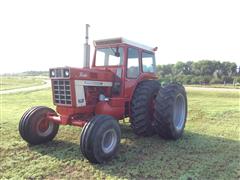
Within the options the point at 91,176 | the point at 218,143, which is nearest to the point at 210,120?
the point at 218,143

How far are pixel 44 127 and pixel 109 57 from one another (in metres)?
2.37

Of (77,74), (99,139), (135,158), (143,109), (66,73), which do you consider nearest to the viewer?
(99,139)

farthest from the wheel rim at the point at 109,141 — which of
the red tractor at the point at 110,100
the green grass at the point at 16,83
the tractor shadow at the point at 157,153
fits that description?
the green grass at the point at 16,83

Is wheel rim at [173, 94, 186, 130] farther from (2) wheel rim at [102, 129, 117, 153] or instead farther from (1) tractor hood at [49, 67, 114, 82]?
(2) wheel rim at [102, 129, 117, 153]

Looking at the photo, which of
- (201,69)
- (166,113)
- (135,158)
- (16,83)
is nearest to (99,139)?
(135,158)

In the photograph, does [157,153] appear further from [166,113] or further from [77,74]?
[77,74]

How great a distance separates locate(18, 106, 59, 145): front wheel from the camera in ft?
20.4

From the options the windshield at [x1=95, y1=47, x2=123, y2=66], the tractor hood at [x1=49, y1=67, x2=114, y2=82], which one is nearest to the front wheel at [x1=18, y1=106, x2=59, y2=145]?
the tractor hood at [x1=49, y1=67, x2=114, y2=82]

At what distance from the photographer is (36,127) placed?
20.8 ft

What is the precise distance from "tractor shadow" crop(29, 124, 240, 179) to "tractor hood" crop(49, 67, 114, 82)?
5.18 ft

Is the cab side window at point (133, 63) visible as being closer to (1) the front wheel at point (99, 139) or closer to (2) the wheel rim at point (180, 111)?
(2) the wheel rim at point (180, 111)

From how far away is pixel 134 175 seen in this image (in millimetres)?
4641

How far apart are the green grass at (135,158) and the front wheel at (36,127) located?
0.19 meters

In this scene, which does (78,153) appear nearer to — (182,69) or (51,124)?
(51,124)
